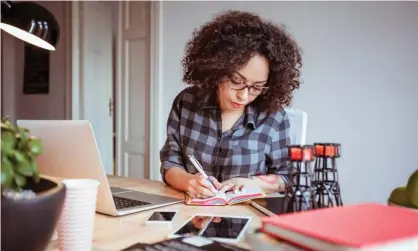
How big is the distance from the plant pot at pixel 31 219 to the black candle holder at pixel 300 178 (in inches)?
14.0

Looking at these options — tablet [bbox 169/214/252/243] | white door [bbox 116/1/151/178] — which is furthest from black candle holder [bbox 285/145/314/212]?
white door [bbox 116/1/151/178]

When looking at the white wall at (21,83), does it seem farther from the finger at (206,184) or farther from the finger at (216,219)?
the finger at (216,219)

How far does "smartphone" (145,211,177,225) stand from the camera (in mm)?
911

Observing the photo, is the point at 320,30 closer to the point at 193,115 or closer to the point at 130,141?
the point at 193,115

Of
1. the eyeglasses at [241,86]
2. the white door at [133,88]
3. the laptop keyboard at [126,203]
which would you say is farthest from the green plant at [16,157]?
the white door at [133,88]

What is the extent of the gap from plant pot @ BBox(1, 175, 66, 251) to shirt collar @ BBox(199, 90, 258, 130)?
99 centimetres

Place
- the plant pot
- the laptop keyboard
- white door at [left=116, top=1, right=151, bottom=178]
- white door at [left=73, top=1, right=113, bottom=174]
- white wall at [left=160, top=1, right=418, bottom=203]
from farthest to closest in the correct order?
white door at [left=73, top=1, right=113, bottom=174]
white door at [left=116, top=1, right=151, bottom=178]
white wall at [left=160, top=1, right=418, bottom=203]
the laptop keyboard
the plant pot

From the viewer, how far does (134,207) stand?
3.48 ft

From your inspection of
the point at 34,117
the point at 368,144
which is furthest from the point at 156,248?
the point at 34,117

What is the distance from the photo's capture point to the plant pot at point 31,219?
522mm

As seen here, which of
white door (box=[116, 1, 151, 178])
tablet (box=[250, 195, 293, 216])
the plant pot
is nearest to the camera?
the plant pot

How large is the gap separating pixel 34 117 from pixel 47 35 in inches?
67.1

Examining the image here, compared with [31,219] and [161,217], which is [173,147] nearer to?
[161,217]

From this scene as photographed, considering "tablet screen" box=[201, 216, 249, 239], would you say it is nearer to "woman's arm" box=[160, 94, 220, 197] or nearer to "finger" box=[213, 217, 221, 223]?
"finger" box=[213, 217, 221, 223]
